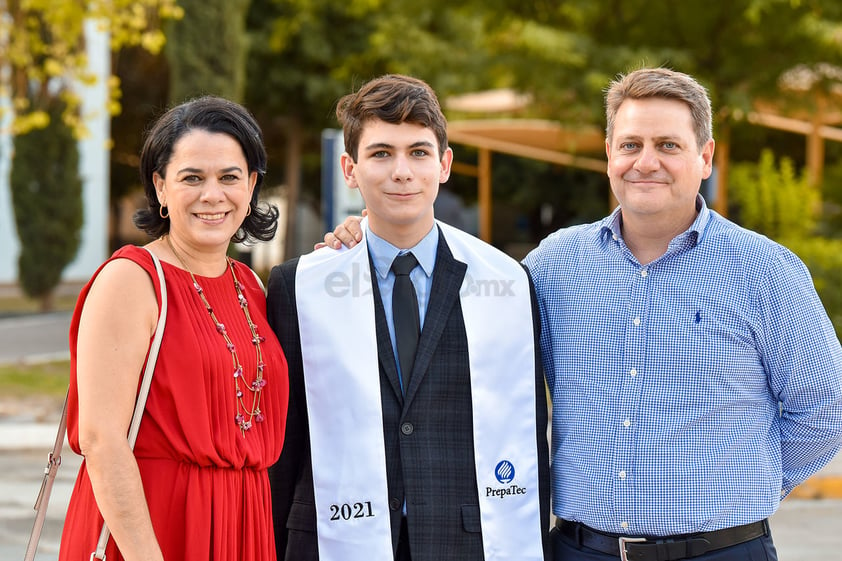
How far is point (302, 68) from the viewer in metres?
26.1

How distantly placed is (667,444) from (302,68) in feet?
78.5

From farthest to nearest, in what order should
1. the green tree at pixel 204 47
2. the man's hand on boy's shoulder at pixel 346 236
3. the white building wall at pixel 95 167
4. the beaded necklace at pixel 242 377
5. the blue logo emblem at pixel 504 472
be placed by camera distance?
the white building wall at pixel 95 167 → the green tree at pixel 204 47 → the man's hand on boy's shoulder at pixel 346 236 → the blue logo emblem at pixel 504 472 → the beaded necklace at pixel 242 377

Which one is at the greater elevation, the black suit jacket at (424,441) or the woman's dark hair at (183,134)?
the woman's dark hair at (183,134)

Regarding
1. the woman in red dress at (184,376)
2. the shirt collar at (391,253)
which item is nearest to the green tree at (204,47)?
the shirt collar at (391,253)

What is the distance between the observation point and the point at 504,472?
3.18m

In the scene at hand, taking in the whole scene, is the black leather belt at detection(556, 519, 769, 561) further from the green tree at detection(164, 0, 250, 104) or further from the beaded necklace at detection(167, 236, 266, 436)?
the green tree at detection(164, 0, 250, 104)

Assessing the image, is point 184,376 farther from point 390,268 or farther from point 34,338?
point 34,338

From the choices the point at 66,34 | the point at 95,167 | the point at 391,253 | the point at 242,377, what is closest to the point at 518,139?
the point at 66,34

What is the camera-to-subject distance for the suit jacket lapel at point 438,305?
3.08 m

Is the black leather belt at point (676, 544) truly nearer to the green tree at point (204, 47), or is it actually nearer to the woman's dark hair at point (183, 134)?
the woman's dark hair at point (183, 134)

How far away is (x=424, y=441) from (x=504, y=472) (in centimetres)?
27

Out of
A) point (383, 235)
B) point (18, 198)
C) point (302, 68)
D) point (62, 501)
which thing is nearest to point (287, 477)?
point (383, 235)

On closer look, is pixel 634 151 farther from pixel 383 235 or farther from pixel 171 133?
pixel 171 133

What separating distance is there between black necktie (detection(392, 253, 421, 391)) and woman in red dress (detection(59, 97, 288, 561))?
34cm
